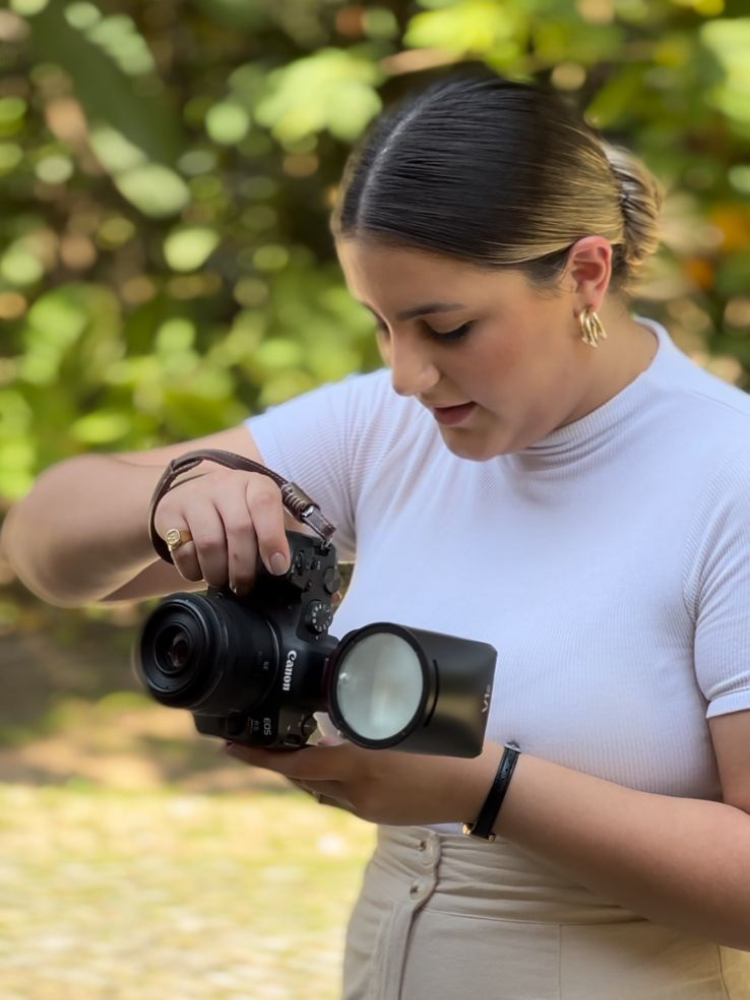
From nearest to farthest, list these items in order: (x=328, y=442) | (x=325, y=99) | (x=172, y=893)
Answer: (x=328, y=442) → (x=172, y=893) → (x=325, y=99)

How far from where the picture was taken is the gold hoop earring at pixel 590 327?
1335 mm

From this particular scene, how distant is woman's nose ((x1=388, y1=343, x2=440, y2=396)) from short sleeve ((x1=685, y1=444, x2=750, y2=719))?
0.25 metres

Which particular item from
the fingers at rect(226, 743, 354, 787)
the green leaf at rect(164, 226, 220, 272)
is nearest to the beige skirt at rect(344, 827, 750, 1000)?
the fingers at rect(226, 743, 354, 787)

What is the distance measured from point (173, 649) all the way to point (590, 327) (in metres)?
0.47

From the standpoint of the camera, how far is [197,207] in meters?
3.64

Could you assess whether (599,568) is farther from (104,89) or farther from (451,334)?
(104,89)

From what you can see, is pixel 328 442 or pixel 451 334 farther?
pixel 328 442

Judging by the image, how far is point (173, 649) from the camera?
1177mm

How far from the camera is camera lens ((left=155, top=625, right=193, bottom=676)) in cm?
116

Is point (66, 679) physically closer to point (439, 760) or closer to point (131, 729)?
point (131, 729)

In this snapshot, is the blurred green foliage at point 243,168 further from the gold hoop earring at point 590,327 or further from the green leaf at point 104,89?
the gold hoop earring at point 590,327

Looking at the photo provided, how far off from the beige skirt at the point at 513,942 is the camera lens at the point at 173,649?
12.0 inches

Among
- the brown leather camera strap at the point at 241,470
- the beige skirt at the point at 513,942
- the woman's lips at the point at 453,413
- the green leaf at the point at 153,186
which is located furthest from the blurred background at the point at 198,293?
the woman's lips at the point at 453,413

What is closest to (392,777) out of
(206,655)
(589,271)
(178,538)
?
(206,655)
